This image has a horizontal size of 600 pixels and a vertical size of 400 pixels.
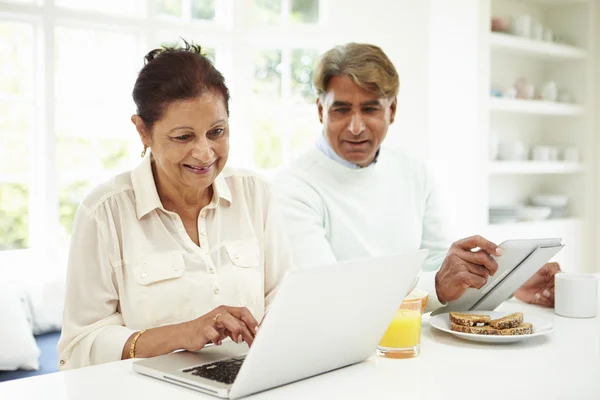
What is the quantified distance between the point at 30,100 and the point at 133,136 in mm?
601

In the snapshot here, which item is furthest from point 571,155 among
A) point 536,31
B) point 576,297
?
point 576,297

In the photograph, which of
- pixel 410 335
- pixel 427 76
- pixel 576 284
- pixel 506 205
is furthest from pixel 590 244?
pixel 410 335

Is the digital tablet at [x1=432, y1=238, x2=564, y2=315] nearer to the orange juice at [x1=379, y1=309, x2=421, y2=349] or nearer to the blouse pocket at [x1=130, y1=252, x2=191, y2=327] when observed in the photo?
the orange juice at [x1=379, y1=309, x2=421, y2=349]

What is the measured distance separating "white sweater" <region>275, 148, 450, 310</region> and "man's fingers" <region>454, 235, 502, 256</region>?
0.59 m

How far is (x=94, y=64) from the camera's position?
4.00 m

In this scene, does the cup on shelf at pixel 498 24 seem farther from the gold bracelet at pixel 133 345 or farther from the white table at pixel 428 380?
the gold bracelet at pixel 133 345

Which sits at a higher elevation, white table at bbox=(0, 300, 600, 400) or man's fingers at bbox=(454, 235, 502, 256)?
man's fingers at bbox=(454, 235, 502, 256)

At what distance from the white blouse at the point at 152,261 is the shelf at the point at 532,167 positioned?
2956 millimetres

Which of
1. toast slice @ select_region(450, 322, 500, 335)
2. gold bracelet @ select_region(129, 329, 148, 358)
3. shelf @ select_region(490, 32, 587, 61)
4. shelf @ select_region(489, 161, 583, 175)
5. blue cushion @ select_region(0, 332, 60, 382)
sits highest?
shelf @ select_region(490, 32, 587, 61)

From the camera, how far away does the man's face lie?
2.36 m

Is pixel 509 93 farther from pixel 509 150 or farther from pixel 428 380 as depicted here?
pixel 428 380

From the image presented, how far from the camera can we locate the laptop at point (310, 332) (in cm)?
110

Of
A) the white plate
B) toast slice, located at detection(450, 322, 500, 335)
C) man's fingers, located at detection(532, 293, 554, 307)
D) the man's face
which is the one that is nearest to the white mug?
man's fingers, located at detection(532, 293, 554, 307)

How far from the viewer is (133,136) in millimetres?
4125
